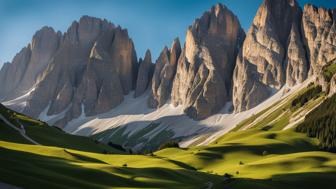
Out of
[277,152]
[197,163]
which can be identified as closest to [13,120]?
[197,163]

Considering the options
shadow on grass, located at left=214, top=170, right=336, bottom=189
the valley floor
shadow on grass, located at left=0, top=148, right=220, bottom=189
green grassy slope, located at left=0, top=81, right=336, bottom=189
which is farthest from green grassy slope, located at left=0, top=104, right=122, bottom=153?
shadow on grass, located at left=214, top=170, right=336, bottom=189

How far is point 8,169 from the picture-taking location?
4959 centimetres

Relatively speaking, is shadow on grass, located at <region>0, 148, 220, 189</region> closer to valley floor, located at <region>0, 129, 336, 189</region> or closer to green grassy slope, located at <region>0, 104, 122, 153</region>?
valley floor, located at <region>0, 129, 336, 189</region>

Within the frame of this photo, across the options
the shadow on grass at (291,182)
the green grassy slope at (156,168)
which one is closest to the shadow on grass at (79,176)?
the green grassy slope at (156,168)

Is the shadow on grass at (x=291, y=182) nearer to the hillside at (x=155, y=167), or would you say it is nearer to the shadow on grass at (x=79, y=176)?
the hillside at (x=155, y=167)

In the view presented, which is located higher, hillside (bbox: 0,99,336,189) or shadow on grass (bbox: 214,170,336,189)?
hillside (bbox: 0,99,336,189)

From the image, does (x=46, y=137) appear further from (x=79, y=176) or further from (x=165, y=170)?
(x=79, y=176)

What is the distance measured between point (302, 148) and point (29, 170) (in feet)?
397

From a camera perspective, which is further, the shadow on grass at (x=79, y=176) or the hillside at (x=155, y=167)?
the hillside at (x=155, y=167)

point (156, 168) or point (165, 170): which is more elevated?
point (156, 168)

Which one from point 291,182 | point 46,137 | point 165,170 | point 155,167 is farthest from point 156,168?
point 46,137

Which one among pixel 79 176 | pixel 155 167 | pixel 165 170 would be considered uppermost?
pixel 155 167

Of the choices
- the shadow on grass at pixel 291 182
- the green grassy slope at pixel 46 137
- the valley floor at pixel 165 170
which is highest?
the green grassy slope at pixel 46 137

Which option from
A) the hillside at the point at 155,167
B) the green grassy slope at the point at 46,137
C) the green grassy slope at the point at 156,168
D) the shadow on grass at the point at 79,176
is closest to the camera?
the shadow on grass at the point at 79,176
